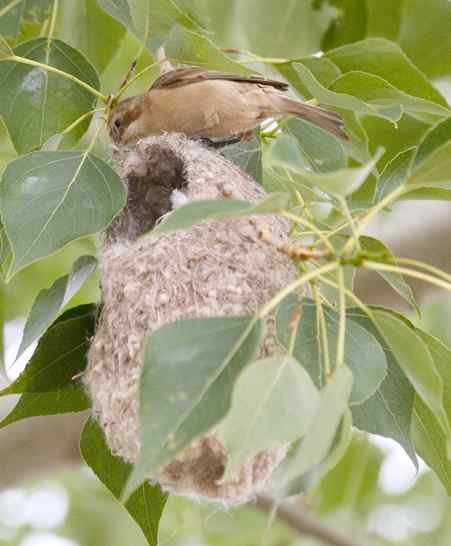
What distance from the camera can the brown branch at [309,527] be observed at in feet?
12.2

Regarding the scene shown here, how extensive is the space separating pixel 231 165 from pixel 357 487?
8.22 ft

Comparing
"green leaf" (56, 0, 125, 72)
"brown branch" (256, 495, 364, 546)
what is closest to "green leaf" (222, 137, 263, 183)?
"green leaf" (56, 0, 125, 72)

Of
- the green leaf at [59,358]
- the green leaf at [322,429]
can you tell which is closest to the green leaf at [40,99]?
the green leaf at [59,358]

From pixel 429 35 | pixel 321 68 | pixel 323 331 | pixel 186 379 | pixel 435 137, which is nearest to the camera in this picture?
pixel 186 379

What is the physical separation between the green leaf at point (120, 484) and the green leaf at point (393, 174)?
30.0 inches

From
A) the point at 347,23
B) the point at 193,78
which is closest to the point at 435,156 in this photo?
the point at 193,78

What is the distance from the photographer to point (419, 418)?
2.24 metres

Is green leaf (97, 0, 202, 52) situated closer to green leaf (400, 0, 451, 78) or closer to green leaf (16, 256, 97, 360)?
green leaf (16, 256, 97, 360)

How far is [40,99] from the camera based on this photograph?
2.41 m

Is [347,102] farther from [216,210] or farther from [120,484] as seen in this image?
[120,484]

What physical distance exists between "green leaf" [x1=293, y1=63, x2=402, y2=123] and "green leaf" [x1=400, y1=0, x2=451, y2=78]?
3.79 ft

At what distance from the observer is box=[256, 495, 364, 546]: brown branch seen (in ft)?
12.2

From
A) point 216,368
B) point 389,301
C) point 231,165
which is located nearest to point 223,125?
point 231,165

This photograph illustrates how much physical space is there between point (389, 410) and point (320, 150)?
549mm
